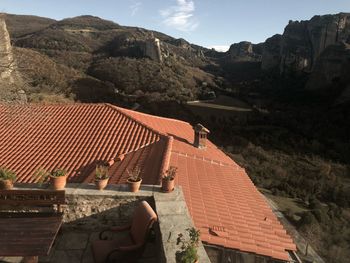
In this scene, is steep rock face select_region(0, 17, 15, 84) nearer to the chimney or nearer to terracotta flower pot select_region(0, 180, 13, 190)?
terracotta flower pot select_region(0, 180, 13, 190)

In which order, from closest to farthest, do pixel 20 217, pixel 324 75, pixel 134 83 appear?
pixel 20 217 → pixel 134 83 → pixel 324 75

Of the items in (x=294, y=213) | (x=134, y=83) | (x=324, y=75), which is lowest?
(x=294, y=213)

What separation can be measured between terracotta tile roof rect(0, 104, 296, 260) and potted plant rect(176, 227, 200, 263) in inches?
115

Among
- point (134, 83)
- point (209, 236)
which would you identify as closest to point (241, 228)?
point (209, 236)

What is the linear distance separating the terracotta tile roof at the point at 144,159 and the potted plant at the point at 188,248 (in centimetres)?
293

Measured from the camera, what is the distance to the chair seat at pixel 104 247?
4.37 meters

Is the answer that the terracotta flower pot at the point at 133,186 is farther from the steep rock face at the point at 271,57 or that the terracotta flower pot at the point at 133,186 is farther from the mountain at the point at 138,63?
the steep rock face at the point at 271,57

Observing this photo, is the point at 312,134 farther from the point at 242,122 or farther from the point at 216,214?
the point at 216,214

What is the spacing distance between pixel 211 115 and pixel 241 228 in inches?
1535

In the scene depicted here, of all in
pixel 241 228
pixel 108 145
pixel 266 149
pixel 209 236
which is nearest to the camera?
pixel 209 236

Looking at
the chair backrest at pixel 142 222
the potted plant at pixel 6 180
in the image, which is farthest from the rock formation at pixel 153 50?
the chair backrest at pixel 142 222

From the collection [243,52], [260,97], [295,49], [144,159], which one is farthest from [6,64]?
[243,52]

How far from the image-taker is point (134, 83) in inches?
1992

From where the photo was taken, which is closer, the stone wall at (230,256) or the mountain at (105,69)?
the stone wall at (230,256)
